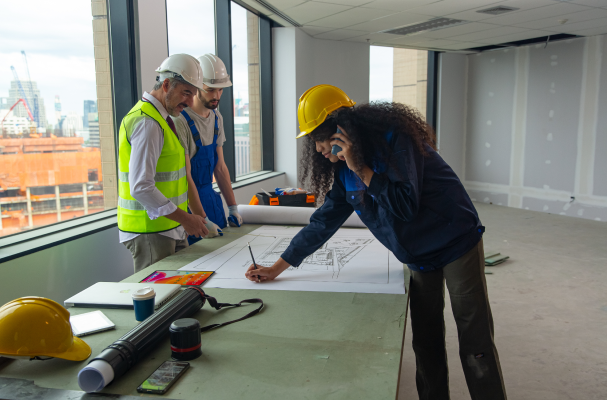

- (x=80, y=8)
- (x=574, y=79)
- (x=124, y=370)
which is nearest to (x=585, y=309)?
(x=124, y=370)

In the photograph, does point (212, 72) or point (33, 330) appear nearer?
point (33, 330)

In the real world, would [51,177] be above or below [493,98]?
below

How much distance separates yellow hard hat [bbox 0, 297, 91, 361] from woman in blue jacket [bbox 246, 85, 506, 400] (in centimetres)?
72

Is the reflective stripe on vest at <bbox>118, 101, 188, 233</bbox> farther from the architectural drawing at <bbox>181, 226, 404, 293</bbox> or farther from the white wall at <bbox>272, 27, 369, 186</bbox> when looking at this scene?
the white wall at <bbox>272, 27, 369, 186</bbox>

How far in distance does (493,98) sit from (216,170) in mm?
6375

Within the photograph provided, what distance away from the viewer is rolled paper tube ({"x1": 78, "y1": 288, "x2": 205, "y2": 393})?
3.05 ft

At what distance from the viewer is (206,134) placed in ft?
8.91

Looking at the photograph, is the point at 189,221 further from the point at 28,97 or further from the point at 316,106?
the point at 28,97

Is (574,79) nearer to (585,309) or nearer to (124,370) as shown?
(585,309)

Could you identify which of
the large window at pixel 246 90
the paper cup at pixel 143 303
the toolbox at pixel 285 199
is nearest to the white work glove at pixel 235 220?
the toolbox at pixel 285 199

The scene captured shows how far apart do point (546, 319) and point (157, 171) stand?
2.76m

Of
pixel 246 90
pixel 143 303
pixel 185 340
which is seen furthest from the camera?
pixel 246 90

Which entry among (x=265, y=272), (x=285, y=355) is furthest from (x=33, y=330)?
(x=265, y=272)

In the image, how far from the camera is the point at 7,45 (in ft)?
7.75
